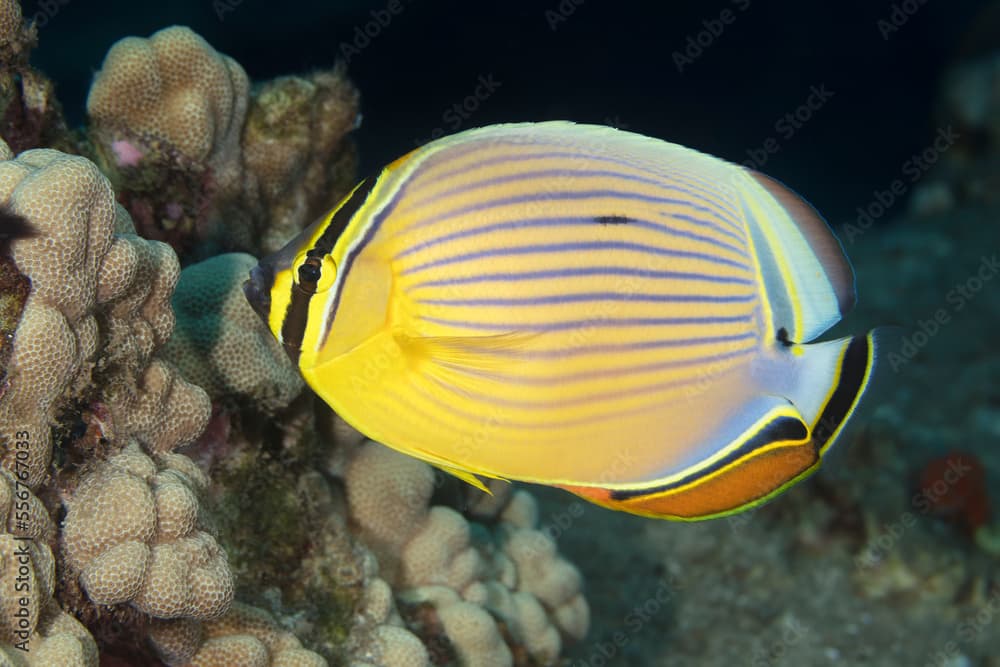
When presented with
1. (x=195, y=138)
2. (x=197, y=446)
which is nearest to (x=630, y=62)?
(x=195, y=138)

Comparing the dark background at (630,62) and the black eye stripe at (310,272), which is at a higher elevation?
the black eye stripe at (310,272)

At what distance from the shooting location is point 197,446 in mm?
2721

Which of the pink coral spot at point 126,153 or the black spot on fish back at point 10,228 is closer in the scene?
the black spot on fish back at point 10,228

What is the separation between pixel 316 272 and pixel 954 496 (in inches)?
222

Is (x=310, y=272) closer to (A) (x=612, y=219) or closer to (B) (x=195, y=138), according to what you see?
(A) (x=612, y=219)

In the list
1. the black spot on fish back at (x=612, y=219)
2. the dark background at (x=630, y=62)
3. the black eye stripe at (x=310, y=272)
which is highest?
the black spot on fish back at (x=612, y=219)

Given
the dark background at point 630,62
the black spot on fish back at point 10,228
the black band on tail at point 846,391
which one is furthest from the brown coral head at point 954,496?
the black spot on fish back at point 10,228

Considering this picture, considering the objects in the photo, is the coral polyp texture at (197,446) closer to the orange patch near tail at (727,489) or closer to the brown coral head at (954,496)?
the orange patch near tail at (727,489)

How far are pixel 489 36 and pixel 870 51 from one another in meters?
6.83

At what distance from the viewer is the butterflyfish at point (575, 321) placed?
1.65m

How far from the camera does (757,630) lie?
207 inches

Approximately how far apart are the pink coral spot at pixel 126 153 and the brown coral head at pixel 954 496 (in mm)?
5466

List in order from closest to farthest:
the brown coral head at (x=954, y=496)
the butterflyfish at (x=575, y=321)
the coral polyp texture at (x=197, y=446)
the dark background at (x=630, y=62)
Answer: the butterflyfish at (x=575, y=321) < the coral polyp texture at (x=197, y=446) < the brown coral head at (x=954, y=496) < the dark background at (x=630, y=62)

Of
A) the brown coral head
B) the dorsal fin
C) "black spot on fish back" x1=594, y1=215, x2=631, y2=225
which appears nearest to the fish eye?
"black spot on fish back" x1=594, y1=215, x2=631, y2=225
